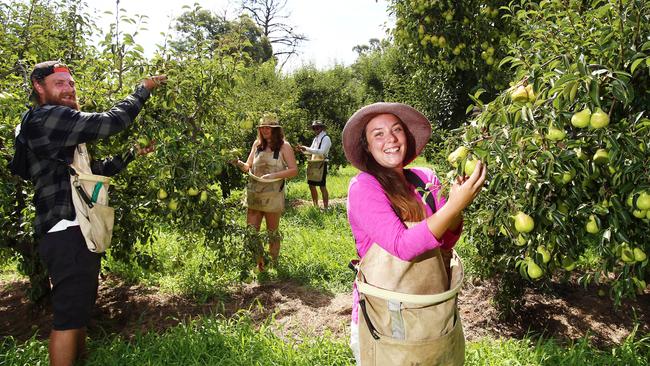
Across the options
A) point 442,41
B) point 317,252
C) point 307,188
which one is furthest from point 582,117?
point 307,188

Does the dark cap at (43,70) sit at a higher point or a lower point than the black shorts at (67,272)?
higher

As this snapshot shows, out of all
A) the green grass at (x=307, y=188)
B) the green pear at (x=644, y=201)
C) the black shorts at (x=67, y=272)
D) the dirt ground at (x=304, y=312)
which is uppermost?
the green pear at (x=644, y=201)

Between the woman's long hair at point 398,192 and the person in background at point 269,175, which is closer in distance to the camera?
the woman's long hair at point 398,192

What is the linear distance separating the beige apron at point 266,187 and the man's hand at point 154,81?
1.73 meters

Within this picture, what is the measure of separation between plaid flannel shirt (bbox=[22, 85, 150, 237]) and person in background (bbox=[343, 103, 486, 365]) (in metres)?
1.44

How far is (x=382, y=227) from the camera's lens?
4.72 ft

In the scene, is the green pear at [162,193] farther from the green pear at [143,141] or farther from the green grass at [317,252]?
the green grass at [317,252]

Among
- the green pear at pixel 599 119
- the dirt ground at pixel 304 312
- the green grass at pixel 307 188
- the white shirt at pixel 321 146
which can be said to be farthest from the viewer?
the green grass at pixel 307 188

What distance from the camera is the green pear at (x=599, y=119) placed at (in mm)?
1333

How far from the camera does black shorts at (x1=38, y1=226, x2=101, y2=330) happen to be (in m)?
2.37

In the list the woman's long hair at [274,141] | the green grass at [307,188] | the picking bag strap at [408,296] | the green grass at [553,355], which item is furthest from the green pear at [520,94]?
the green grass at [307,188]

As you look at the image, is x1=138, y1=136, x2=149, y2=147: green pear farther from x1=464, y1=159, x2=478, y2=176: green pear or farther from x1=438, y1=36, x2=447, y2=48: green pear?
x1=438, y1=36, x2=447, y2=48: green pear

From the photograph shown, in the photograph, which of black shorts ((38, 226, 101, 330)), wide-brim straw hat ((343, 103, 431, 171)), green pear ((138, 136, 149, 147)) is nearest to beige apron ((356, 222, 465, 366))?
wide-brim straw hat ((343, 103, 431, 171))

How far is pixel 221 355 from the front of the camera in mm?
2873
